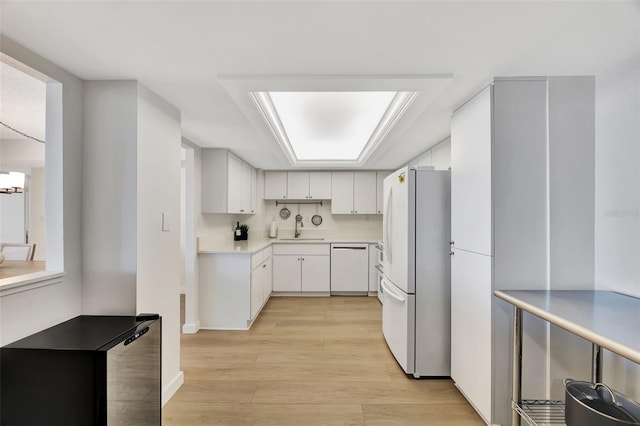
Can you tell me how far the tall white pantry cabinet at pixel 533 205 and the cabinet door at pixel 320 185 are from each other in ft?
11.4

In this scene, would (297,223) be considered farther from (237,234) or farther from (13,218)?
(13,218)

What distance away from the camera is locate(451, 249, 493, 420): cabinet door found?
69.2 inches

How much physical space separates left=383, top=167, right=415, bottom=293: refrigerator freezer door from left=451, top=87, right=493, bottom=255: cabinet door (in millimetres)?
350

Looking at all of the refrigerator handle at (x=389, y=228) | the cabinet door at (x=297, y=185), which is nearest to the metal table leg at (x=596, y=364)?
the refrigerator handle at (x=389, y=228)

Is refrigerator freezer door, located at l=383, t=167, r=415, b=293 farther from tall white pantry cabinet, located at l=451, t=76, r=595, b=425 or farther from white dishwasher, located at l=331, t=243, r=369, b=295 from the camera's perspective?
white dishwasher, located at l=331, t=243, r=369, b=295

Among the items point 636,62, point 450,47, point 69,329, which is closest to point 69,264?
point 69,329

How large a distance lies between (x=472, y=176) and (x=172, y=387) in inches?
102

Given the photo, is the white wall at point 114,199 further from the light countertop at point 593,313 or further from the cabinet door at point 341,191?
the cabinet door at point 341,191

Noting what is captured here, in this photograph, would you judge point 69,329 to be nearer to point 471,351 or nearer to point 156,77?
point 156,77

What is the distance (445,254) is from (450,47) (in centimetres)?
151

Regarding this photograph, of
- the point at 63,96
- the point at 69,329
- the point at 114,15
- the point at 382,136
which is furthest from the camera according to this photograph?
the point at 382,136

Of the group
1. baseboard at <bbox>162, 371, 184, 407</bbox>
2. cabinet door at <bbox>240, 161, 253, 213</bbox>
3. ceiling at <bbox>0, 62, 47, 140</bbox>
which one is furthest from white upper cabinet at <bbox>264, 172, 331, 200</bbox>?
baseboard at <bbox>162, 371, 184, 407</bbox>

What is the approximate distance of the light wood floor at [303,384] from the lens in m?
1.88

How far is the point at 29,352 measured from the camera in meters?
1.26
